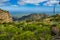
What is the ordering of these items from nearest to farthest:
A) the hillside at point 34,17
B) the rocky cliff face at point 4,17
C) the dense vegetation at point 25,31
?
the dense vegetation at point 25,31
the rocky cliff face at point 4,17
the hillside at point 34,17

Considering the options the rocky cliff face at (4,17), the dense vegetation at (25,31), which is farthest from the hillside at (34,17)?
the rocky cliff face at (4,17)

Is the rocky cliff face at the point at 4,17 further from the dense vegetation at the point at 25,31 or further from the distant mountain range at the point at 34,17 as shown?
the distant mountain range at the point at 34,17

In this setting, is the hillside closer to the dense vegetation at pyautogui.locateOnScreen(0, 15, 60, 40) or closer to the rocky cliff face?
the dense vegetation at pyautogui.locateOnScreen(0, 15, 60, 40)

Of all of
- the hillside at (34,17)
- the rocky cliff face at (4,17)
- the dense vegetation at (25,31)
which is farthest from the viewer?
the hillside at (34,17)

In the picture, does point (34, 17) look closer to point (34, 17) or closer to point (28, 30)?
point (34, 17)

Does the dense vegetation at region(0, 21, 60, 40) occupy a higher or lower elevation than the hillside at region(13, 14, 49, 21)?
lower

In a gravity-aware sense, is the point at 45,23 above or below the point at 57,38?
above

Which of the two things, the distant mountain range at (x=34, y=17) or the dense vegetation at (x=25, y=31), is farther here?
→ the distant mountain range at (x=34, y=17)

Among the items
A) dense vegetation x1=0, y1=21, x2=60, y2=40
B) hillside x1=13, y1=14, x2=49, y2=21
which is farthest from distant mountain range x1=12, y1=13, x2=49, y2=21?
dense vegetation x1=0, y1=21, x2=60, y2=40

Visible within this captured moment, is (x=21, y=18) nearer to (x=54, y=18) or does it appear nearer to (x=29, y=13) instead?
(x=29, y=13)

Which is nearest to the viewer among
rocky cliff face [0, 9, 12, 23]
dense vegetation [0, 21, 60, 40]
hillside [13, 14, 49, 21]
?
dense vegetation [0, 21, 60, 40]

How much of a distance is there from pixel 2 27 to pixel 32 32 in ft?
2.53

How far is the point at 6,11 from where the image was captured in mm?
5473

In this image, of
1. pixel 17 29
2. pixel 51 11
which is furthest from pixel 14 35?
pixel 51 11
